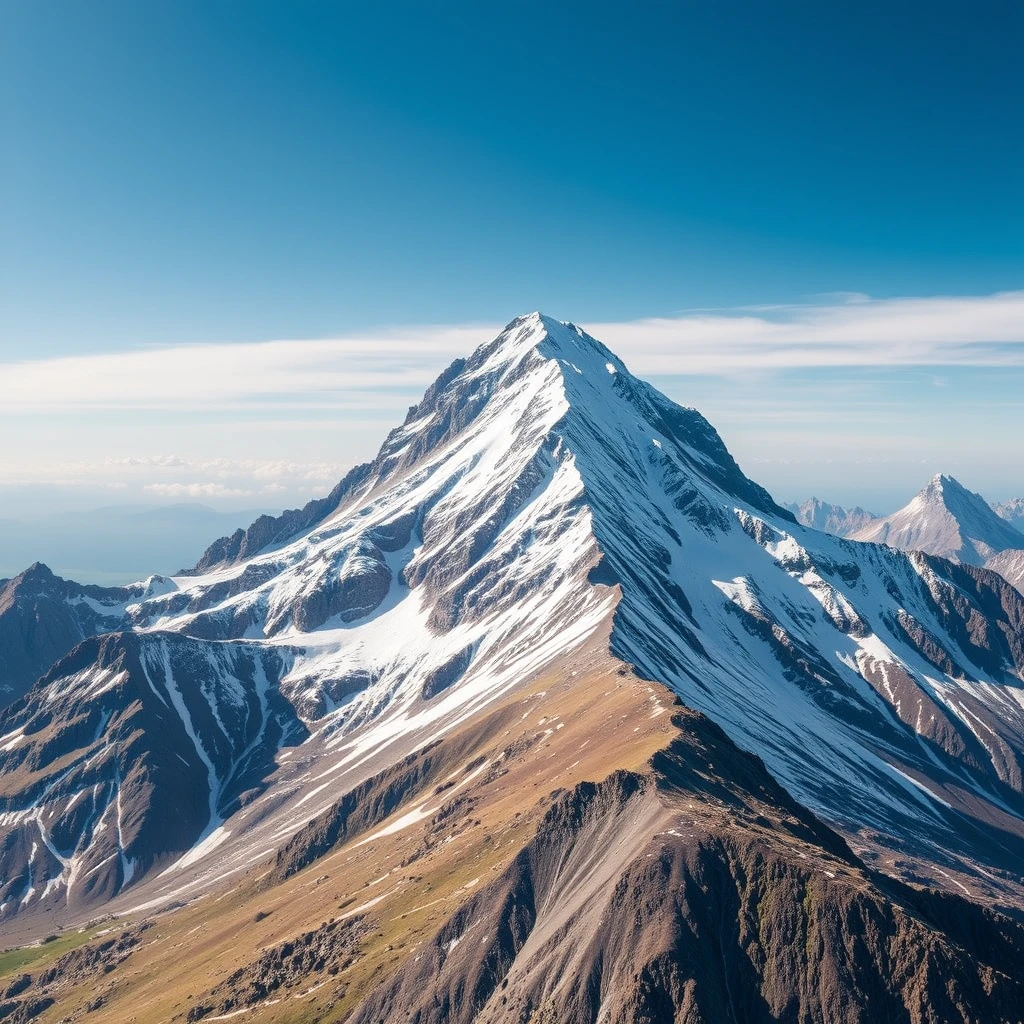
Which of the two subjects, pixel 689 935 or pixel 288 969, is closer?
pixel 689 935

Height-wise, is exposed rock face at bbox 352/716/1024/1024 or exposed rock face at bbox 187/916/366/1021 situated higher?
exposed rock face at bbox 187/916/366/1021

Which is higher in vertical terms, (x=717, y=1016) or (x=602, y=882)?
(x=602, y=882)

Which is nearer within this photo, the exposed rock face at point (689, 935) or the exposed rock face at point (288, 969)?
the exposed rock face at point (689, 935)

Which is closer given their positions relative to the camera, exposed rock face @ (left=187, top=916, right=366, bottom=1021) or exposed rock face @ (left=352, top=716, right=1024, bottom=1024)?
exposed rock face @ (left=352, top=716, right=1024, bottom=1024)

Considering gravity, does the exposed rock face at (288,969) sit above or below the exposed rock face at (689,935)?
above

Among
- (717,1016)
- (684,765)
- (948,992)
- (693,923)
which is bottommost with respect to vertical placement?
(948,992)

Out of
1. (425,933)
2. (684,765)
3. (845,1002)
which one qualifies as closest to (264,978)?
(425,933)

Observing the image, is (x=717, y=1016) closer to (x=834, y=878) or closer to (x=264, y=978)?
(x=834, y=878)

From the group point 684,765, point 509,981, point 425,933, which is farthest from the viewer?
point 684,765
